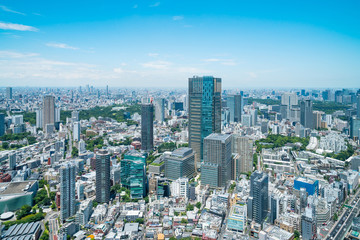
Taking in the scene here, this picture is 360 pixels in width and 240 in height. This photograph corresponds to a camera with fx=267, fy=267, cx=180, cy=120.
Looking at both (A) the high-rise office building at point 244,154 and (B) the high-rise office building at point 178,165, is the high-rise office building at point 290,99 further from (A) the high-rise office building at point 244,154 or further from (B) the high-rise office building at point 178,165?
(B) the high-rise office building at point 178,165

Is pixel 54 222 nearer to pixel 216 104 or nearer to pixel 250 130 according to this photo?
pixel 216 104

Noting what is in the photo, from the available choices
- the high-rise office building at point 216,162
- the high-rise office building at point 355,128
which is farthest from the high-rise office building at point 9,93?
the high-rise office building at point 355,128

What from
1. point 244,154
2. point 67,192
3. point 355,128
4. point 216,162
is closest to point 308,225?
point 216,162

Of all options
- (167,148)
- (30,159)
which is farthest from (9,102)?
(167,148)

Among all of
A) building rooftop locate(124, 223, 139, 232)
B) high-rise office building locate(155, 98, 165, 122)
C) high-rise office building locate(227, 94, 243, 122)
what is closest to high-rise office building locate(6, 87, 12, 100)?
high-rise office building locate(155, 98, 165, 122)

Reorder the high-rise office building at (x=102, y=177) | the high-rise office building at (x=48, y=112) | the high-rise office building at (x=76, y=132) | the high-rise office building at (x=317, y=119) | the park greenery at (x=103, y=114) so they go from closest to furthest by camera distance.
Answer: the high-rise office building at (x=102, y=177) → the high-rise office building at (x=76, y=132) → the high-rise office building at (x=48, y=112) → the high-rise office building at (x=317, y=119) → the park greenery at (x=103, y=114)

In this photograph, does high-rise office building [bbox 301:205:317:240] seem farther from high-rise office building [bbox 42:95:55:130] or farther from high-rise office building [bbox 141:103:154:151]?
high-rise office building [bbox 42:95:55:130]
